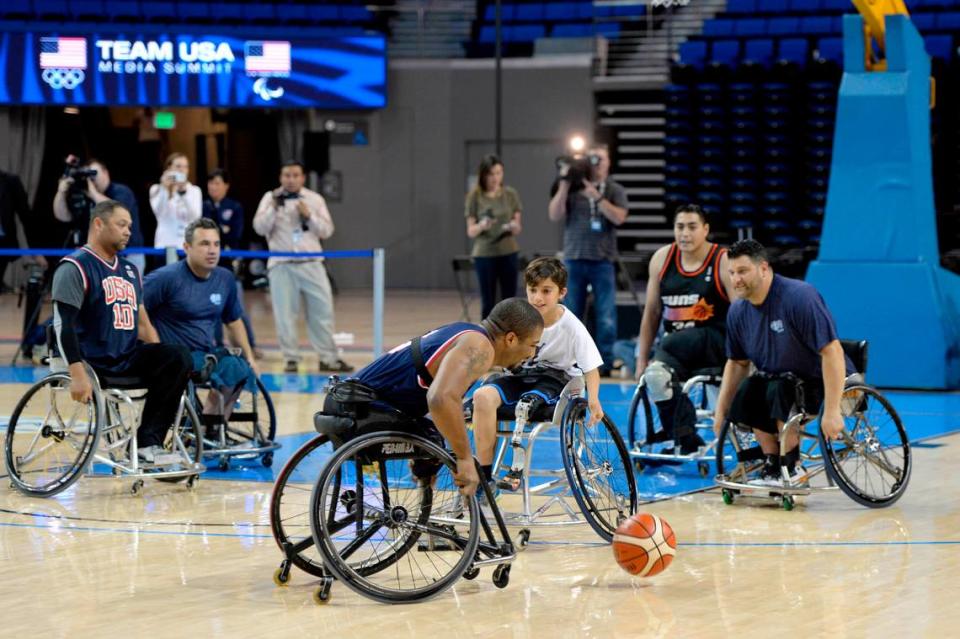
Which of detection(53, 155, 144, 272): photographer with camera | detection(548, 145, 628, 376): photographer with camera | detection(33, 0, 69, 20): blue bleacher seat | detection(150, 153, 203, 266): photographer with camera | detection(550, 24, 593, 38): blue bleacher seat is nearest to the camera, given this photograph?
detection(548, 145, 628, 376): photographer with camera

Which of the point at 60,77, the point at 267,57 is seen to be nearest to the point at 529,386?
the point at 267,57

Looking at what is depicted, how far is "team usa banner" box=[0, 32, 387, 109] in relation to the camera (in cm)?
1750

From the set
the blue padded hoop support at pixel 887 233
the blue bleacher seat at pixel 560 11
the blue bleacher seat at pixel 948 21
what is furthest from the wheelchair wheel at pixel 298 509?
the blue bleacher seat at pixel 560 11

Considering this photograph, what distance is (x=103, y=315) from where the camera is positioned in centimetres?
628

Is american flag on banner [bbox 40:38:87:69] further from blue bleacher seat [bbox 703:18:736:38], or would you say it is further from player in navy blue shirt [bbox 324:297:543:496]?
player in navy blue shirt [bbox 324:297:543:496]

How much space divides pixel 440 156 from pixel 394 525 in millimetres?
15634

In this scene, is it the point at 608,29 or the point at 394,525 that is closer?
the point at 394,525

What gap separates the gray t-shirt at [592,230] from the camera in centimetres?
1054

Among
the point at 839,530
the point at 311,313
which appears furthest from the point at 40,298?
the point at 839,530

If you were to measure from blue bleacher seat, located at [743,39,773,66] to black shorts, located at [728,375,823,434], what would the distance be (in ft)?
41.1

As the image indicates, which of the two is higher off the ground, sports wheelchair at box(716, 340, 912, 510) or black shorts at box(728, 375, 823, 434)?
black shorts at box(728, 375, 823, 434)

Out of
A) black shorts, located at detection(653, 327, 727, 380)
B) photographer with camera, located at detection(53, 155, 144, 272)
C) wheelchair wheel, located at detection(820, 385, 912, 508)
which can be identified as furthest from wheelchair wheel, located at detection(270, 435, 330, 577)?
photographer with camera, located at detection(53, 155, 144, 272)

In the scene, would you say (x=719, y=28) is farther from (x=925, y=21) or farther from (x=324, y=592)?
(x=324, y=592)

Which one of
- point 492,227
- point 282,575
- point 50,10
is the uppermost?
point 50,10
